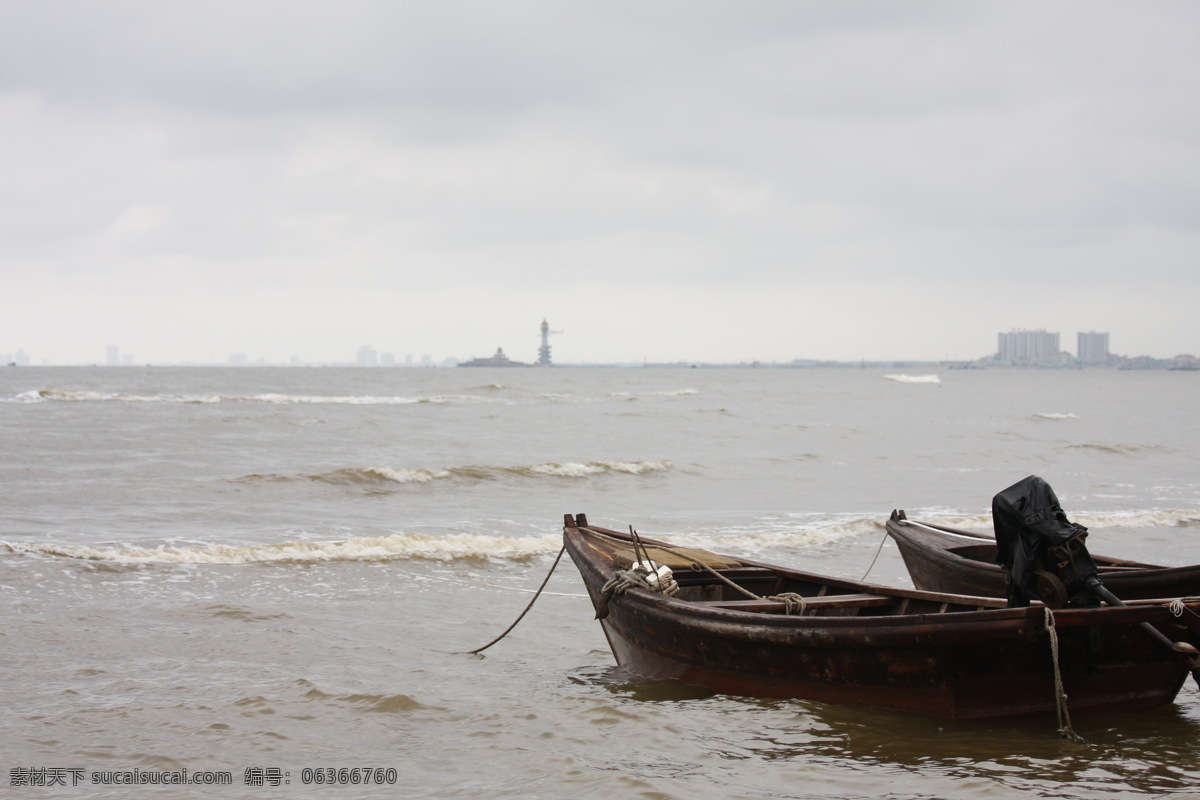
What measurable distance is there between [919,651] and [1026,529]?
1.06 meters

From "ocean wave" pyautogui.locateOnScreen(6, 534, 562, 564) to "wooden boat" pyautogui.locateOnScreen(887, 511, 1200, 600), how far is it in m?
5.45

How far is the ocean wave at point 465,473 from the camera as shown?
2059cm

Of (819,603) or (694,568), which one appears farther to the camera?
(694,568)

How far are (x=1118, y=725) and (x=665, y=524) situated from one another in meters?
10.6

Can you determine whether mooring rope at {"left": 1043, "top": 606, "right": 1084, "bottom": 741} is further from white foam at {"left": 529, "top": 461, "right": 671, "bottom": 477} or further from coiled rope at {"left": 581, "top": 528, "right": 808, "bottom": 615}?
white foam at {"left": 529, "top": 461, "right": 671, "bottom": 477}

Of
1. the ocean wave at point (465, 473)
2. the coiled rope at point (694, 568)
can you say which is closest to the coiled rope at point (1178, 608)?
the coiled rope at point (694, 568)

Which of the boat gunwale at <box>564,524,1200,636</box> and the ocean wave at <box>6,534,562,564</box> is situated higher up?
the boat gunwale at <box>564,524,1200,636</box>

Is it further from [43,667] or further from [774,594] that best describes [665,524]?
[43,667]

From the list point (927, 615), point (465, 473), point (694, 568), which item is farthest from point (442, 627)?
point (465, 473)

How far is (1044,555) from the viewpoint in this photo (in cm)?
577

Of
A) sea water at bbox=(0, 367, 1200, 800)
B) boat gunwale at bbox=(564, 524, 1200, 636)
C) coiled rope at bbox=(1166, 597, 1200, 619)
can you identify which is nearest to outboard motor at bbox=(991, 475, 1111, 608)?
boat gunwale at bbox=(564, 524, 1200, 636)

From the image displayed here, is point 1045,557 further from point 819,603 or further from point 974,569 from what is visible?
point 974,569

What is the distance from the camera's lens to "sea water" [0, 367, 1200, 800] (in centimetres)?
546

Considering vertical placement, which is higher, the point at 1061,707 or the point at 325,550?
the point at 1061,707
